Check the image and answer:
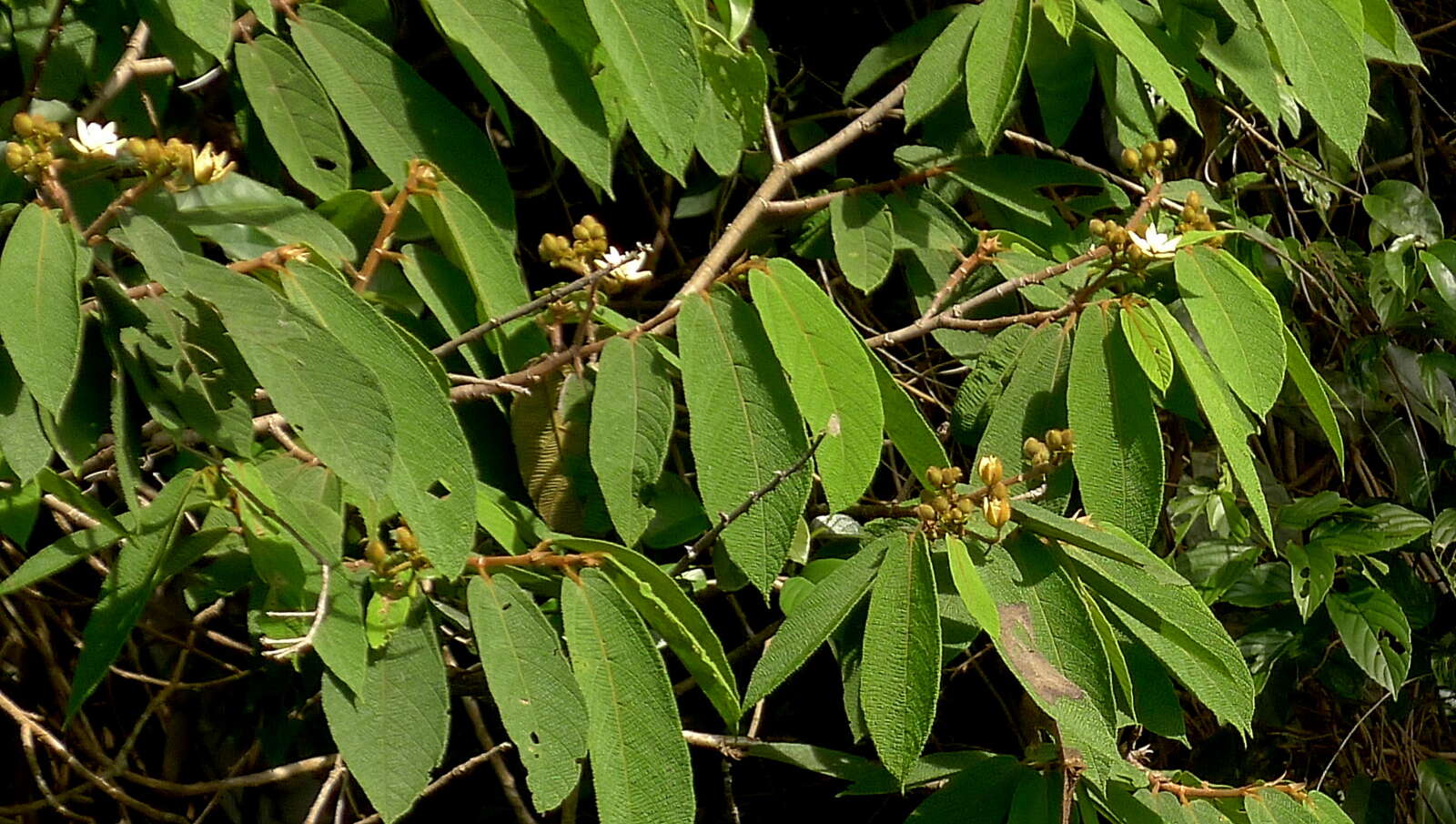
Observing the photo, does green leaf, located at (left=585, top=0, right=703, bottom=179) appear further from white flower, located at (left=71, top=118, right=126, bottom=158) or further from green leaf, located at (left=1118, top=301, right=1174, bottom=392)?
green leaf, located at (left=1118, top=301, right=1174, bottom=392)

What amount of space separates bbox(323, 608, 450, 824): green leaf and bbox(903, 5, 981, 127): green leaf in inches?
24.8

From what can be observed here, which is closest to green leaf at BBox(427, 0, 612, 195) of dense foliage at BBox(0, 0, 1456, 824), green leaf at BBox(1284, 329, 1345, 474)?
dense foliage at BBox(0, 0, 1456, 824)

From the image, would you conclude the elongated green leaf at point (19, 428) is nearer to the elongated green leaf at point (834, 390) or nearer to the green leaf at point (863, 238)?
the elongated green leaf at point (834, 390)

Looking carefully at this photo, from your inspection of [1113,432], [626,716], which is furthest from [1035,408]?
[626,716]

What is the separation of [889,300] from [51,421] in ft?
3.78

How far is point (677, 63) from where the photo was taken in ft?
2.66

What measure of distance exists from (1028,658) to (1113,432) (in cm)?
24

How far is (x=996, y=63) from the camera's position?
1.12 metres

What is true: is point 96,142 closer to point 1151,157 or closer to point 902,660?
point 902,660

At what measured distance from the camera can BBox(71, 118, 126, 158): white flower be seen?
726 millimetres

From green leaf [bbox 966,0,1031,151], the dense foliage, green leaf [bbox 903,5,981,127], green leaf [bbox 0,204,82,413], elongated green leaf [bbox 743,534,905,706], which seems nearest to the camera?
green leaf [bbox 0,204,82,413]

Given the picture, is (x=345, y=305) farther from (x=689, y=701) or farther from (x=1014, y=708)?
(x=1014, y=708)

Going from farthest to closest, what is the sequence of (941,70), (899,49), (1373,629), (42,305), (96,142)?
(1373,629)
(899,49)
(941,70)
(96,142)
(42,305)

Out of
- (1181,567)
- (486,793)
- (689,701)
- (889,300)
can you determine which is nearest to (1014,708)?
(1181,567)
